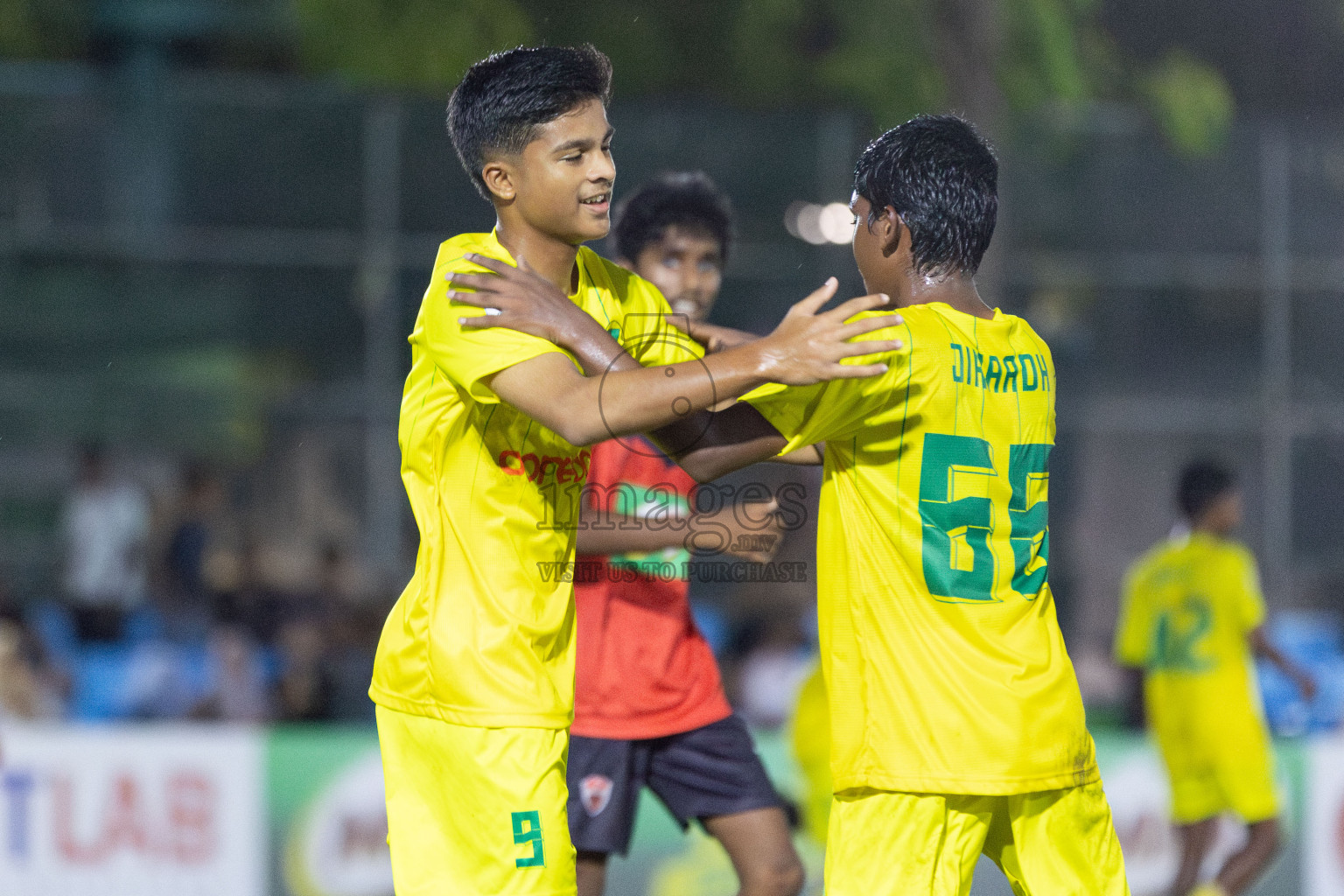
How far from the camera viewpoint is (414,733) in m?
2.80

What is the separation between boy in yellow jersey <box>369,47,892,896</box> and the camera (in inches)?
104

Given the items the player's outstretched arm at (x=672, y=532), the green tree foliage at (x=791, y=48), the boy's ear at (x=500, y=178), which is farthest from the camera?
the green tree foliage at (x=791, y=48)

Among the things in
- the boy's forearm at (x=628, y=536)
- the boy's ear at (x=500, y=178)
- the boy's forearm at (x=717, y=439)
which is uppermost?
the boy's ear at (x=500, y=178)

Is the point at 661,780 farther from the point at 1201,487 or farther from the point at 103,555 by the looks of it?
the point at 103,555

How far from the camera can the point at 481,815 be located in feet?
8.85

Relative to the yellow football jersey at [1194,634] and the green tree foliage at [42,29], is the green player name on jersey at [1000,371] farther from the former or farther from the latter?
the green tree foliage at [42,29]

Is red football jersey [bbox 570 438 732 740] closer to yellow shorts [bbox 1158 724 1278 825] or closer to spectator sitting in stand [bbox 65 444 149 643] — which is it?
yellow shorts [bbox 1158 724 1278 825]

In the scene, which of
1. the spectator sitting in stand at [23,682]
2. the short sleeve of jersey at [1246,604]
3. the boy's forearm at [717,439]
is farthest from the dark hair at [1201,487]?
the spectator sitting in stand at [23,682]

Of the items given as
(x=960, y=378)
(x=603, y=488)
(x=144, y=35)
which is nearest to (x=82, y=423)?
(x=144, y=35)

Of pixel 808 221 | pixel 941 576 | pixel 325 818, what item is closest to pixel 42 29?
pixel 808 221

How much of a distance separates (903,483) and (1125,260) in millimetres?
9457

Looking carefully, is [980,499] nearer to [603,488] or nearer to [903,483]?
[903,483]

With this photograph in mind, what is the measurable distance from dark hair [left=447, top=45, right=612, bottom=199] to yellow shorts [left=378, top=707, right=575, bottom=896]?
1.05 metres

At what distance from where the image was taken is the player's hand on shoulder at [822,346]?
2.51 metres
